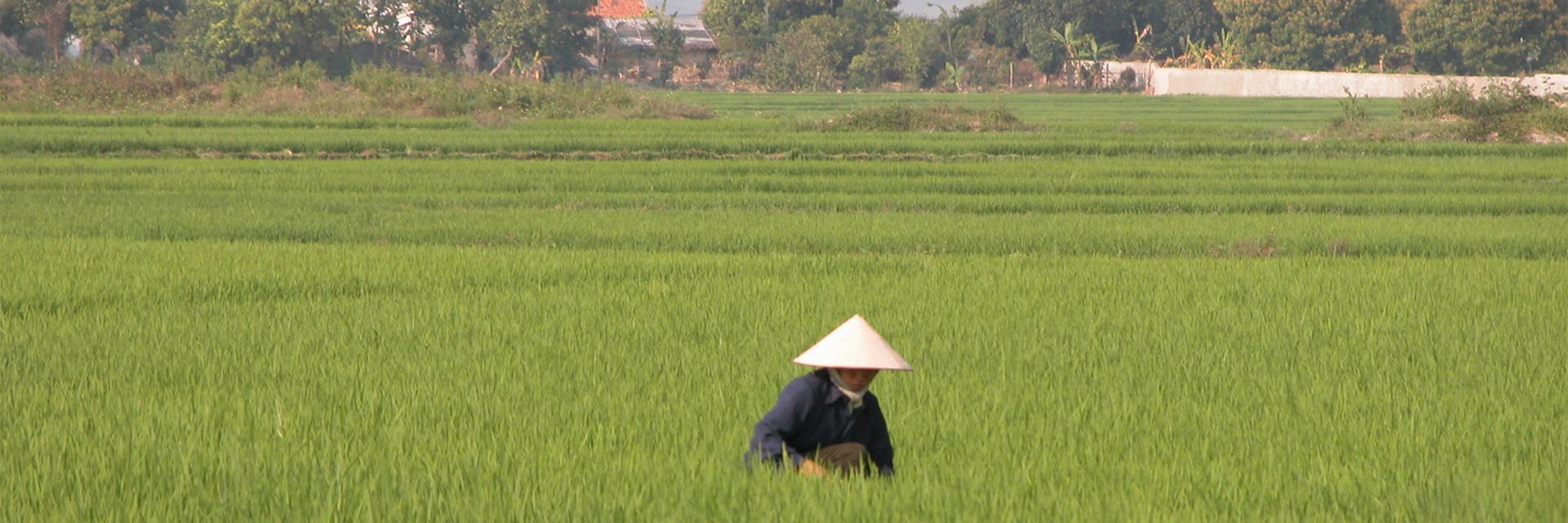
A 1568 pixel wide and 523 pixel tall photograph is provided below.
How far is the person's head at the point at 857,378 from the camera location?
379cm

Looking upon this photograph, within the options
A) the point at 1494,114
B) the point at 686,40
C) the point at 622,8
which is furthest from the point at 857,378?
the point at 622,8

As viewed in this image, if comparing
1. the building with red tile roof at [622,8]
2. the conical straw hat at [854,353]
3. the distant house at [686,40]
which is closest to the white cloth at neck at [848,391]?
the conical straw hat at [854,353]

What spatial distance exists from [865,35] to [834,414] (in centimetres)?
5076

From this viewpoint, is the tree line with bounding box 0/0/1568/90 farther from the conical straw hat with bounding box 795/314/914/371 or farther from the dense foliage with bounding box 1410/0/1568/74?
the conical straw hat with bounding box 795/314/914/371

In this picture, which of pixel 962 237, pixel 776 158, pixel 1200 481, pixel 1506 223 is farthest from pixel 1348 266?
pixel 776 158

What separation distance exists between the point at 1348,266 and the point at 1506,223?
365 centimetres

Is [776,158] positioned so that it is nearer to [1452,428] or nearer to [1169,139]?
[1169,139]

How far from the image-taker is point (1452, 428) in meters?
4.93

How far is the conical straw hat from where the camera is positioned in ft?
12.0

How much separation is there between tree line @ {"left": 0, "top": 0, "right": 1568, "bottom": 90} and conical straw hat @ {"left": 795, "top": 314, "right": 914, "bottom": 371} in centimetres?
3851

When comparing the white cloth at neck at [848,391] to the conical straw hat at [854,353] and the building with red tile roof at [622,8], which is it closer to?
the conical straw hat at [854,353]

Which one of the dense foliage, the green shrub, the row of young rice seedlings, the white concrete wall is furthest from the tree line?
the row of young rice seedlings

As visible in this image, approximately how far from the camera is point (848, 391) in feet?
12.6

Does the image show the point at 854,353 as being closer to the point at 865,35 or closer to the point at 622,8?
the point at 865,35
